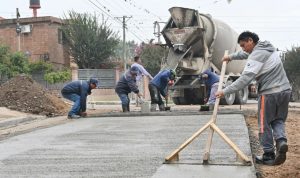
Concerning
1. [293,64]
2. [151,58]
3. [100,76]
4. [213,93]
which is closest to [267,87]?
[213,93]

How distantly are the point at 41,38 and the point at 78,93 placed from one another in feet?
103

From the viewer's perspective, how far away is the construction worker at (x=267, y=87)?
684cm

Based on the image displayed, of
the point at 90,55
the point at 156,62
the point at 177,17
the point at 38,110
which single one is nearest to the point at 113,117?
the point at 38,110

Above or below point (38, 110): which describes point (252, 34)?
above

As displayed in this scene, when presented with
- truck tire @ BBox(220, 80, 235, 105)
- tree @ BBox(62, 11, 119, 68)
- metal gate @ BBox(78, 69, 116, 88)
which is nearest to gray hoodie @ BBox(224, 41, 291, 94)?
truck tire @ BBox(220, 80, 235, 105)

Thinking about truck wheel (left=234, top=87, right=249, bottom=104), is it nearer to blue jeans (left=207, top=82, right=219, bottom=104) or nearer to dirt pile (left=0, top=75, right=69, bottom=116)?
blue jeans (left=207, top=82, right=219, bottom=104)

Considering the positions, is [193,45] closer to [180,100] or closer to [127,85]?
[180,100]

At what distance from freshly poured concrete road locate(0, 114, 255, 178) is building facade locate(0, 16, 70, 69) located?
34.2 meters

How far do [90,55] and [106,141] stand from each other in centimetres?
3701

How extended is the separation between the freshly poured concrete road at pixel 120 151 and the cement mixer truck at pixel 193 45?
27.0 feet

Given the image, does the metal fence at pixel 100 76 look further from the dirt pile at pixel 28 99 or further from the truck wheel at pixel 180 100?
the dirt pile at pixel 28 99

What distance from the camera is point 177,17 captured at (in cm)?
2039

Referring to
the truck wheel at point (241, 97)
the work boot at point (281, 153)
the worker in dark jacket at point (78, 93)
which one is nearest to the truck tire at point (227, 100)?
the truck wheel at point (241, 97)

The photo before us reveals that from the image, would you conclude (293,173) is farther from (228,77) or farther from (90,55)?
(90,55)
